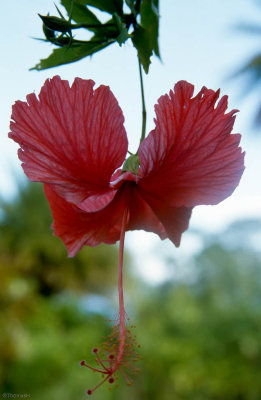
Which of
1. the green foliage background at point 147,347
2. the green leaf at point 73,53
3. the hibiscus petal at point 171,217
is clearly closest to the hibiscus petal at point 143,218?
Answer: the hibiscus petal at point 171,217

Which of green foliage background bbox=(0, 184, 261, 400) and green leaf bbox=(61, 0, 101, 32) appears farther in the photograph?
green foliage background bbox=(0, 184, 261, 400)

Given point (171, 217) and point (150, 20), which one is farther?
point (171, 217)

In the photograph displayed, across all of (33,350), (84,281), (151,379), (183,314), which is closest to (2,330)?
(33,350)

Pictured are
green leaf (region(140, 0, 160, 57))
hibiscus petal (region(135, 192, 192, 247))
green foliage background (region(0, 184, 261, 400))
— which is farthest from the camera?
green foliage background (region(0, 184, 261, 400))

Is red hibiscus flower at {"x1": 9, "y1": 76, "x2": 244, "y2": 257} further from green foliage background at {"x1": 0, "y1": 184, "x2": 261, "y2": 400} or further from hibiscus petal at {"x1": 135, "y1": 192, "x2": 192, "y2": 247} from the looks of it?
green foliage background at {"x1": 0, "y1": 184, "x2": 261, "y2": 400}

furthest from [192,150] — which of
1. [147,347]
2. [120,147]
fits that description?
[147,347]

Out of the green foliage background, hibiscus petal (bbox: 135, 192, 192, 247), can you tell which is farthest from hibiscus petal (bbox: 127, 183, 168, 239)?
the green foliage background

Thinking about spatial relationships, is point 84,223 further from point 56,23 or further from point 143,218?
point 56,23

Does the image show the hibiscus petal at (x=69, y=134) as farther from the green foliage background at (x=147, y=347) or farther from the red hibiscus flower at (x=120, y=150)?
the green foliage background at (x=147, y=347)
